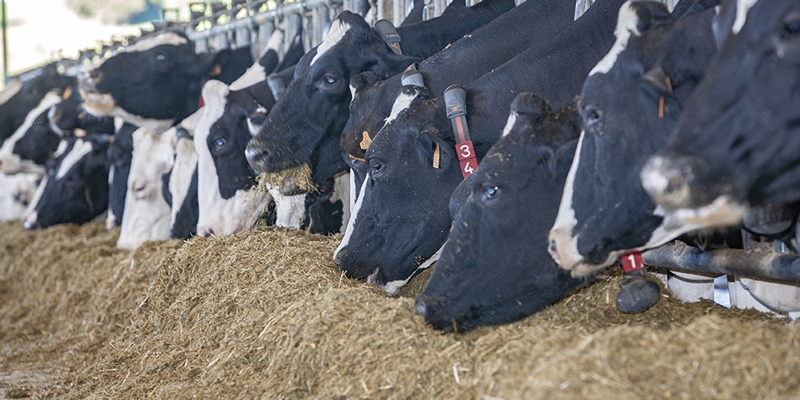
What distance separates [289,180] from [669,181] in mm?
3569

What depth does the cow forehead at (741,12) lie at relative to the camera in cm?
252

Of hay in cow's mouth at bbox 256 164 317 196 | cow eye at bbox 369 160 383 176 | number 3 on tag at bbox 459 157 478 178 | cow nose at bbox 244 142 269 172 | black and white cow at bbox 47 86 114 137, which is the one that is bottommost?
black and white cow at bbox 47 86 114 137

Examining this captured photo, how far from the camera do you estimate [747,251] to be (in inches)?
128

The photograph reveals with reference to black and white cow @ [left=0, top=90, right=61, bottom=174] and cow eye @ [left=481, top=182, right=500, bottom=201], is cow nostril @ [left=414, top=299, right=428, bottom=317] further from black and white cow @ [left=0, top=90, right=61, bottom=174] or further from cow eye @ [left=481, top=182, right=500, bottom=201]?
black and white cow @ [left=0, top=90, right=61, bottom=174]

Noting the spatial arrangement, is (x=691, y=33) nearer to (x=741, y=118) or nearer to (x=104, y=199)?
(x=741, y=118)

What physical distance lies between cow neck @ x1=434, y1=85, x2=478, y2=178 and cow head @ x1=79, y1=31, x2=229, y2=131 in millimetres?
5395

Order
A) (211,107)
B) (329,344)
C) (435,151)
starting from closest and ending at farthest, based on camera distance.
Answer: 1. (329,344)
2. (435,151)
3. (211,107)

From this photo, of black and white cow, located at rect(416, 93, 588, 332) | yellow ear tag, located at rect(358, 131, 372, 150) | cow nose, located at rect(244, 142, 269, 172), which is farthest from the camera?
cow nose, located at rect(244, 142, 269, 172)

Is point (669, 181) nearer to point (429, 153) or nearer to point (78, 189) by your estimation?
point (429, 153)

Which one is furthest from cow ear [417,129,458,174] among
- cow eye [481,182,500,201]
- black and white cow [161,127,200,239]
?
black and white cow [161,127,200,239]

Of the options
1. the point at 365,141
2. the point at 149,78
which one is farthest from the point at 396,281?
the point at 149,78

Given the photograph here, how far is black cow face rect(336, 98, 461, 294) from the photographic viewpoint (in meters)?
4.09

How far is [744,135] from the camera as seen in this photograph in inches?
94.0

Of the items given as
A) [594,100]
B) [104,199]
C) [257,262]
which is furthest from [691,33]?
[104,199]
